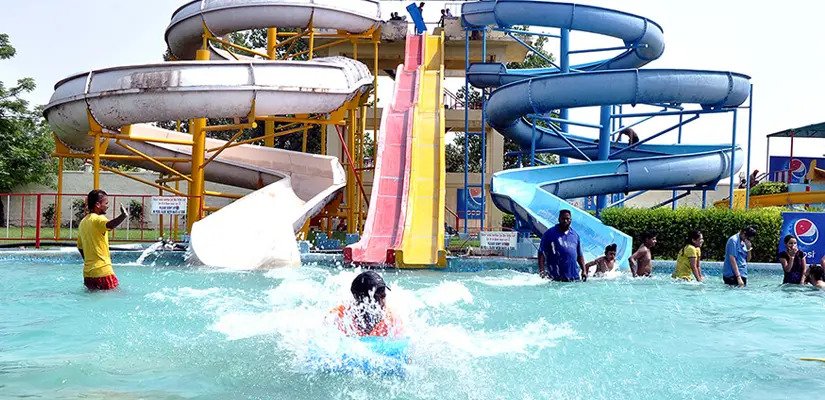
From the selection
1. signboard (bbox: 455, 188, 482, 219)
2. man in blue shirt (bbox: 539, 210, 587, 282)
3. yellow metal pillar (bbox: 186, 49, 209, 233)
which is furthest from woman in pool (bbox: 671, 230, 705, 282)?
signboard (bbox: 455, 188, 482, 219)

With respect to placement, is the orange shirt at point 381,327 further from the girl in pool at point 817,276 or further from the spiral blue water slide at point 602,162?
the spiral blue water slide at point 602,162

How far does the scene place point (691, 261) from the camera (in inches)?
470

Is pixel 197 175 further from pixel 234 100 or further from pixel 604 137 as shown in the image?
pixel 604 137

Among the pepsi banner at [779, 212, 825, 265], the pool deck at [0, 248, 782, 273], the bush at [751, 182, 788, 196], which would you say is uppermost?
the bush at [751, 182, 788, 196]

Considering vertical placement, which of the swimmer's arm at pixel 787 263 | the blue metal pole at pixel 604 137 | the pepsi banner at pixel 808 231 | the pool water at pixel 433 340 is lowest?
the pool water at pixel 433 340

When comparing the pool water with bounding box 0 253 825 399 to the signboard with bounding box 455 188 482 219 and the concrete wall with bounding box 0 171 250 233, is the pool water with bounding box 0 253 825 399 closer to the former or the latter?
the signboard with bounding box 455 188 482 219

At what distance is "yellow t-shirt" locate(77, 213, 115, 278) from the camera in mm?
8781

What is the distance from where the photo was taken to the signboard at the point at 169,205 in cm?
1413

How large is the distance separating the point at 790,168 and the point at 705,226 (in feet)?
56.0

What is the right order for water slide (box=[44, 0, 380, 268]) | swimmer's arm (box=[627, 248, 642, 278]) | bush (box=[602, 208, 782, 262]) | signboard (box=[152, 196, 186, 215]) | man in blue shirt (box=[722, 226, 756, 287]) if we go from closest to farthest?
man in blue shirt (box=[722, 226, 756, 287])
swimmer's arm (box=[627, 248, 642, 278])
water slide (box=[44, 0, 380, 268])
signboard (box=[152, 196, 186, 215])
bush (box=[602, 208, 782, 262])

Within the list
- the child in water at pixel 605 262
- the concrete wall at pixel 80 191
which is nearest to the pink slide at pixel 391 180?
the child in water at pixel 605 262

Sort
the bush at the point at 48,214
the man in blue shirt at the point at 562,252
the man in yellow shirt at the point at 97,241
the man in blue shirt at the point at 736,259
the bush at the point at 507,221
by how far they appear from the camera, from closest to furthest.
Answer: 1. the man in yellow shirt at the point at 97,241
2. the man in blue shirt at the point at 562,252
3. the man in blue shirt at the point at 736,259
4. the bush at the point at 507,221
5. the bush at the point at 48,214

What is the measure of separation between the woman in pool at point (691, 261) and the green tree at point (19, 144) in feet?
77.5

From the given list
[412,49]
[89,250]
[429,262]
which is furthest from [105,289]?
[412,49]
